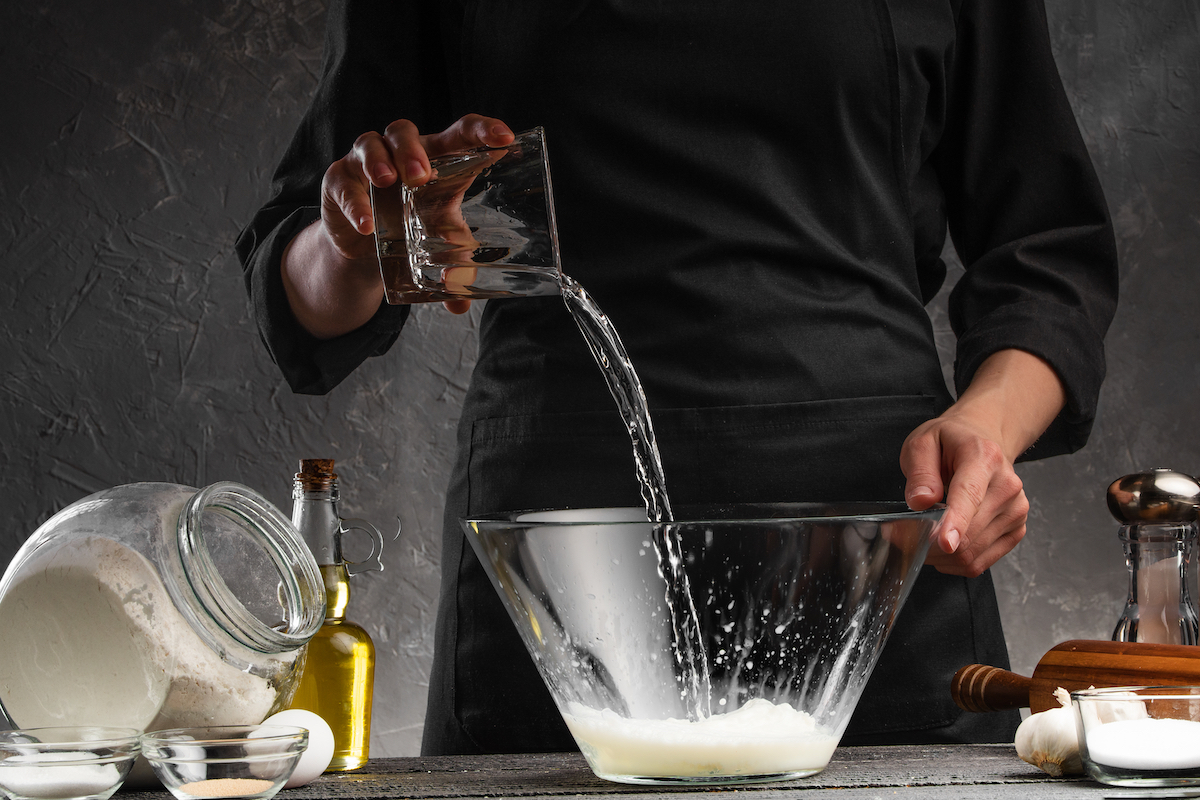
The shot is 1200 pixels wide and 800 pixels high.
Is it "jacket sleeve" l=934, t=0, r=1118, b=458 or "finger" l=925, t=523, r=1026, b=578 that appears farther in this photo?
"jacket sleeve" l=934, t=0, r=1118, b=458

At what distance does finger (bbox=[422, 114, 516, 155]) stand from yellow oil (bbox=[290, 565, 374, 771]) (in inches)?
10.0

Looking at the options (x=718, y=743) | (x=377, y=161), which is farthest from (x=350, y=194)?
(x=718, y=743)

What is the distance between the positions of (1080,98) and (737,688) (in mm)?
1494

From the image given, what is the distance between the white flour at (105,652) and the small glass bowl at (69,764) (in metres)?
0.02

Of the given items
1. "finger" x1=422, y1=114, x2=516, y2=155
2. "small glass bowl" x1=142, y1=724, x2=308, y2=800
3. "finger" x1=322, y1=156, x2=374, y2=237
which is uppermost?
"finger" x1=422, y1=114, x2=516, y2=155

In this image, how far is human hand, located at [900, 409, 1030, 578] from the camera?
0.61 metres

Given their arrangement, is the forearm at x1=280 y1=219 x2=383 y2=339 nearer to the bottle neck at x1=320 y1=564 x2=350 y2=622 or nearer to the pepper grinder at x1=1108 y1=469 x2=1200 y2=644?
the bottle neck at x1=320 y1=564 x2=350 y2=622

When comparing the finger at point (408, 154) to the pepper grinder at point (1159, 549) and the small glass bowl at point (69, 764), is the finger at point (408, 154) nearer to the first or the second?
the small glass bowl at point (69, 764)

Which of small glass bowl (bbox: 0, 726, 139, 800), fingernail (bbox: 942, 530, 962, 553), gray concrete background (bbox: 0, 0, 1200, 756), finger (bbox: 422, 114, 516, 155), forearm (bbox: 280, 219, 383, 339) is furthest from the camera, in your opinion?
gray concrete background (bbox: 0, 0, 1200, 756)

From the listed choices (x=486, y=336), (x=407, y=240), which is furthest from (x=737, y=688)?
(x=486, y=336)

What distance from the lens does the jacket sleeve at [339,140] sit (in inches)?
34.0

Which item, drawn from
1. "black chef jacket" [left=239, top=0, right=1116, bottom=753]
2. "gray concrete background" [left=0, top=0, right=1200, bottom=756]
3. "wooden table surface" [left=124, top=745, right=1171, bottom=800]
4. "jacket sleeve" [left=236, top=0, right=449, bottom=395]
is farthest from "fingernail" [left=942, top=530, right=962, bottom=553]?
"gray concrete background" [left=0, top=0, right=1200, bottom=756]

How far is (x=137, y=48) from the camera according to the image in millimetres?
1633

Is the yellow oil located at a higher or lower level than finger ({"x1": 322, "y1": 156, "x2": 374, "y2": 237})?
lower
